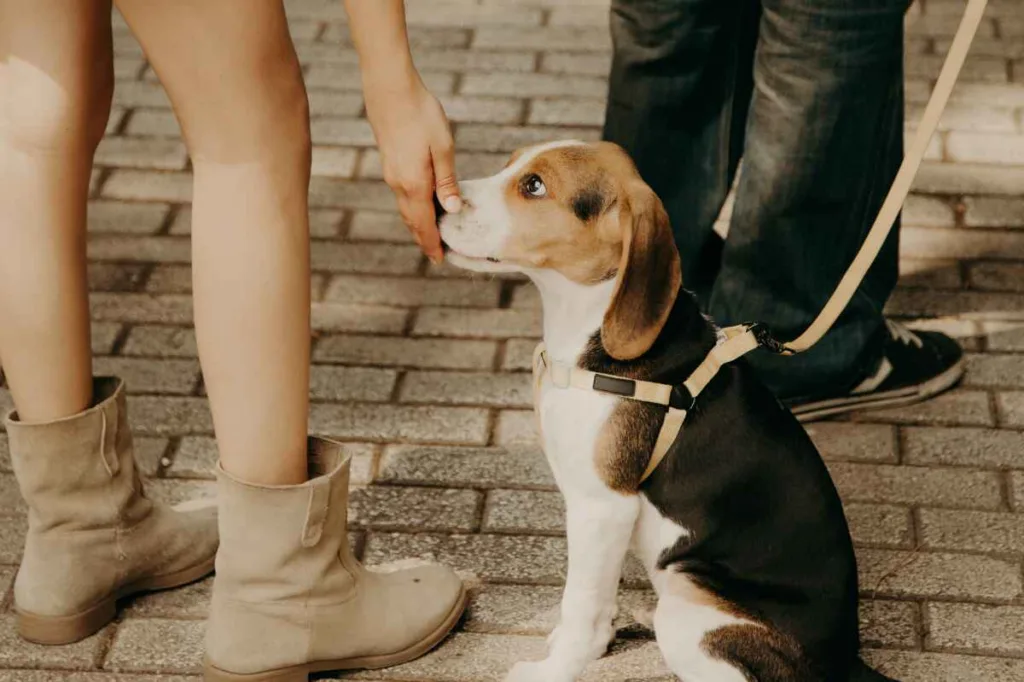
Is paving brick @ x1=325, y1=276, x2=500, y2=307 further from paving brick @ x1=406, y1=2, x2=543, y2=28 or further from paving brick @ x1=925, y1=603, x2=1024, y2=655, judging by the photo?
paving brick @ x1=406, y1=2, x2=543, y2=28

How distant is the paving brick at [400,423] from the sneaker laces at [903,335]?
119cm

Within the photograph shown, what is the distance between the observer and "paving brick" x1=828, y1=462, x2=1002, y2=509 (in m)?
3.48

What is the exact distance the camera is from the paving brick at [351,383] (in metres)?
3.89

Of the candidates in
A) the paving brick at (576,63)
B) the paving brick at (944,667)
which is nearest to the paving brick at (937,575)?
the paving brick at (944,667)

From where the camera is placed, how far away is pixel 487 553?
3.32 m

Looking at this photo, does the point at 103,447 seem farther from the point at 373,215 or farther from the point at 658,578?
the point at 373,215

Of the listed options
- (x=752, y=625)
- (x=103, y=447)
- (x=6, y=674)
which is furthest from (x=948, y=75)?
(x=6, y=674)

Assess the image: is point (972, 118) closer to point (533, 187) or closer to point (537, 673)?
point (533, 187)

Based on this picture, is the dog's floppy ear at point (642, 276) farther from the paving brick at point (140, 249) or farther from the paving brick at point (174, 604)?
the paving brick at point (140, 249)

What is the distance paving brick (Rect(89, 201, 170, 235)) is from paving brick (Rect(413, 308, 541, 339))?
3.45 feet

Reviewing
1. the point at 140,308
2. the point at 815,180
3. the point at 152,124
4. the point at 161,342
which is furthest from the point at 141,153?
the point at 815,180

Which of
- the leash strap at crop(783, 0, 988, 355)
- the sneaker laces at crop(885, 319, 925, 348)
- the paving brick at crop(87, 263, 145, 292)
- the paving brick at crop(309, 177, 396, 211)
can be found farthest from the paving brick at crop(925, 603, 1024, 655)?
the paving brick at crop(87, 263, 145, 292)

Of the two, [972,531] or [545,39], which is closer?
[972,531]

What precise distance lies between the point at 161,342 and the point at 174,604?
1143mm
